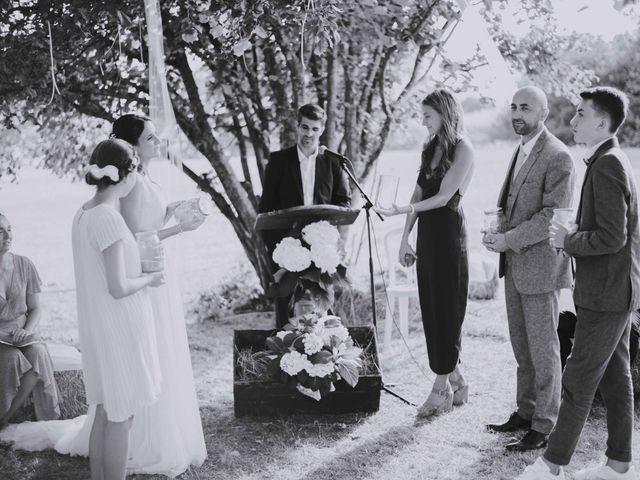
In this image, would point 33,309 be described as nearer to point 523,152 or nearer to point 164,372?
point 164,372

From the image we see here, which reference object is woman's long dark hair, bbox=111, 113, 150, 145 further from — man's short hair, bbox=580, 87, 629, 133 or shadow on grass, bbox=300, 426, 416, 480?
man's short hair, bbox=580, 87, 629, 133

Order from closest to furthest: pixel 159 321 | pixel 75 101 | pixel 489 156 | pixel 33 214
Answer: pixel 159 321 → pixel 75 101 → pixel 33 214 → pixel 489 156

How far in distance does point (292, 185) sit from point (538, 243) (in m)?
1.67

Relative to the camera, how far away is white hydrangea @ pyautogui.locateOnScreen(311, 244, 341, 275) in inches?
177

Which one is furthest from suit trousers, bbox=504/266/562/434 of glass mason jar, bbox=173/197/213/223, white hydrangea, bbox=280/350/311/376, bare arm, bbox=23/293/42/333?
bare arm, bbox=23/293/42/333

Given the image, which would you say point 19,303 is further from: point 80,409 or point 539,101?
point 539,101

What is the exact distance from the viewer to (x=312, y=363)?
436 centimetres

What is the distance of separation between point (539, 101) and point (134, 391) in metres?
2.58

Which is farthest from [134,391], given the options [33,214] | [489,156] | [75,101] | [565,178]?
[489,156]

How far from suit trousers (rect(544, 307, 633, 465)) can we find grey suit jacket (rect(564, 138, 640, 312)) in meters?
0.09

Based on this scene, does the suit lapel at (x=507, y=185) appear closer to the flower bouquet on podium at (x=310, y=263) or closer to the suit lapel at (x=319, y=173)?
the flower bouquet on podium at (x=310, y=263)

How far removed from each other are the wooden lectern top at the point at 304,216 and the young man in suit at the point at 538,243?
0.93 metres

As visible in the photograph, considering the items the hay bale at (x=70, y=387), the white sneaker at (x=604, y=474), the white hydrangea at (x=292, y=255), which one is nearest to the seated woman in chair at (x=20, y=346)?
the hay bale at (x=70, y=387)

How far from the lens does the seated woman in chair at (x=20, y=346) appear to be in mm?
4301
